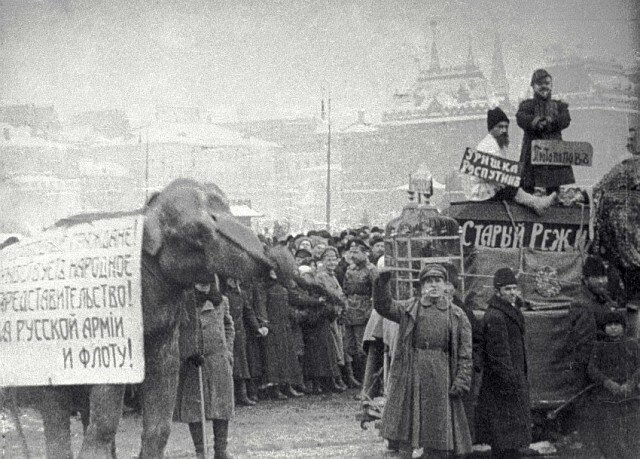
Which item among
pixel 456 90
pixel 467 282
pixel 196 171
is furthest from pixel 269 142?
pixel 467 282

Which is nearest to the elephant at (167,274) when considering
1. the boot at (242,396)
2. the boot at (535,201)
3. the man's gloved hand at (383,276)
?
the man's gloved hand at (383,276)

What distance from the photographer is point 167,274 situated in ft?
20.4

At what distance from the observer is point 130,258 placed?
625cm

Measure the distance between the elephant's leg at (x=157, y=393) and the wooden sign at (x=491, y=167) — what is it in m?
3.94

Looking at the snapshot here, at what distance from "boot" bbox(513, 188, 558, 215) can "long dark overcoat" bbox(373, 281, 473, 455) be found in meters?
1.42

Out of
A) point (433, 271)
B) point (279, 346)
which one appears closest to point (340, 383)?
point (279, 346)

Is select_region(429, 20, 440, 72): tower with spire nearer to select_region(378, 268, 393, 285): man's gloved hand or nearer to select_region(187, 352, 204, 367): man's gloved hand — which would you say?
select_region(378, 268, 393, 285): man's gloved hand

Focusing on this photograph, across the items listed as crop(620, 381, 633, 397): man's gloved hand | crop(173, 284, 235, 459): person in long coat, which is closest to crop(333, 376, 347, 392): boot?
crop(173, 284, 235, 459): person in long coat

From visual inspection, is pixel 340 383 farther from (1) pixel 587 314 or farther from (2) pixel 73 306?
(2) pixel 73 306

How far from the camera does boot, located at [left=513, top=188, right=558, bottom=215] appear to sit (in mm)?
9656

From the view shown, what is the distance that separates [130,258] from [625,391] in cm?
432

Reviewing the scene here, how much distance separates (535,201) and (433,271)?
5.16 ft

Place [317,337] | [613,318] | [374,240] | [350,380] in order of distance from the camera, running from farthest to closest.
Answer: [374,240], [350,380], [317,337], [613,318]

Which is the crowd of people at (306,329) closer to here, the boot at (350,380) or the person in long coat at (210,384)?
the boot at (350,380)
